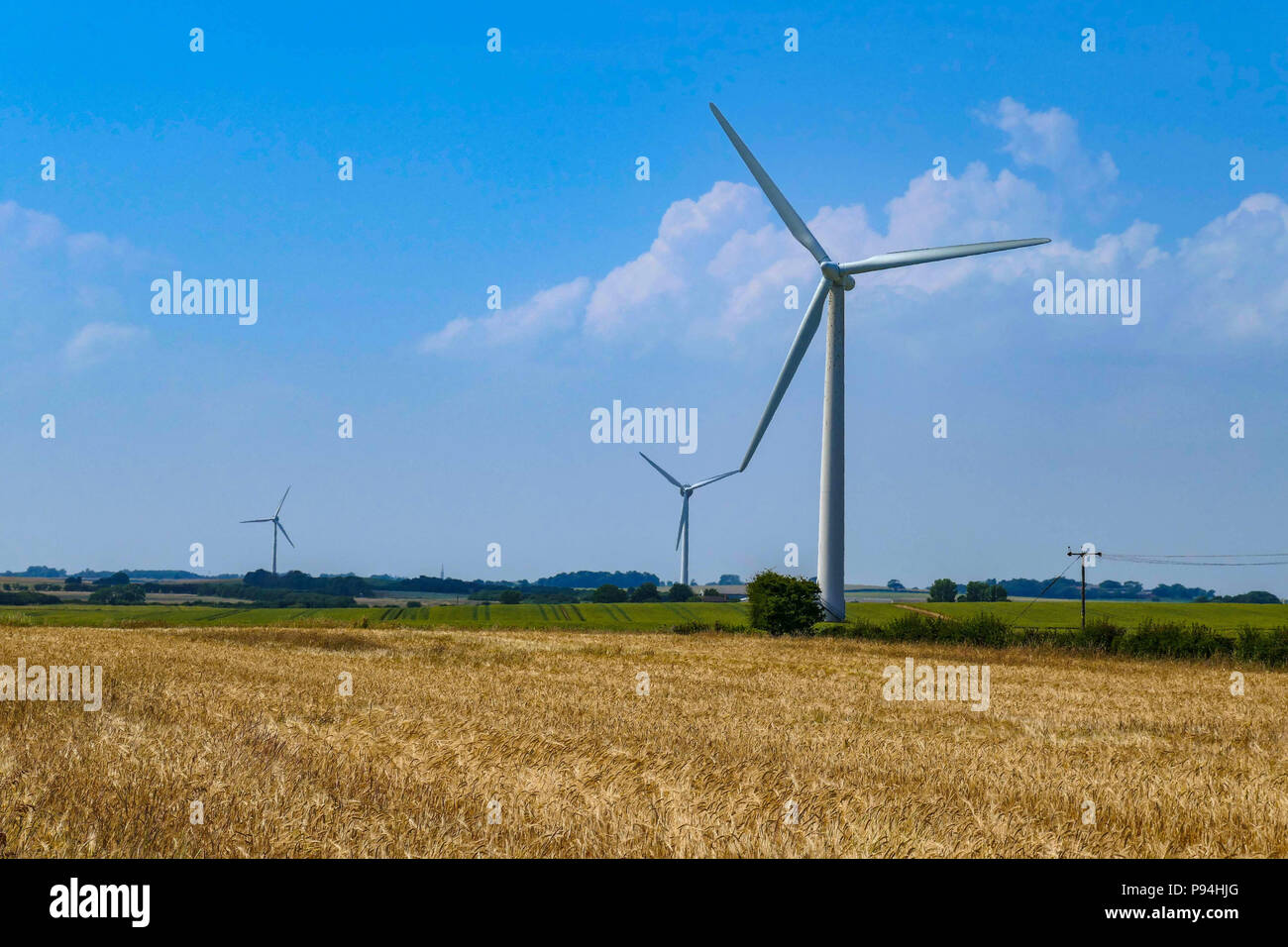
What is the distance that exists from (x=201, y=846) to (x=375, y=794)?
2774mm

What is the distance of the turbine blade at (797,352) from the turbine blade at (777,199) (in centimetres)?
285

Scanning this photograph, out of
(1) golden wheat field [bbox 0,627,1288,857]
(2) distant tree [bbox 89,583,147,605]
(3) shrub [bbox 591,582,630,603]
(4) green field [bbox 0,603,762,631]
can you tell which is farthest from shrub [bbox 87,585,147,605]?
(1) golden wheat field [bbox 0,627,1288,857]

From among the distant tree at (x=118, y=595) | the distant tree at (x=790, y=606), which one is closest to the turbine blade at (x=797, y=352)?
the distant tree at (x=790, y=606)

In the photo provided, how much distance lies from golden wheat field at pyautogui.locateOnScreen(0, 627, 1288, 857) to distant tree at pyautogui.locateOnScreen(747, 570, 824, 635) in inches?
1373

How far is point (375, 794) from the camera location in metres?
10.9

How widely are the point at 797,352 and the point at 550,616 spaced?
63625 mm

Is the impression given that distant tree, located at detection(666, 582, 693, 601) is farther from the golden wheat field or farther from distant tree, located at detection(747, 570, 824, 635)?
the golden wheat field

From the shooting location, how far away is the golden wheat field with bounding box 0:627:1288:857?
358 inches

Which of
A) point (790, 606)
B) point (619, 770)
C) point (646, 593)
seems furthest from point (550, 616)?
point (619, 770)

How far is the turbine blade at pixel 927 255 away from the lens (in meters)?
57.7

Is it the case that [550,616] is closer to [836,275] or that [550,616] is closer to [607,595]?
[607,595]
